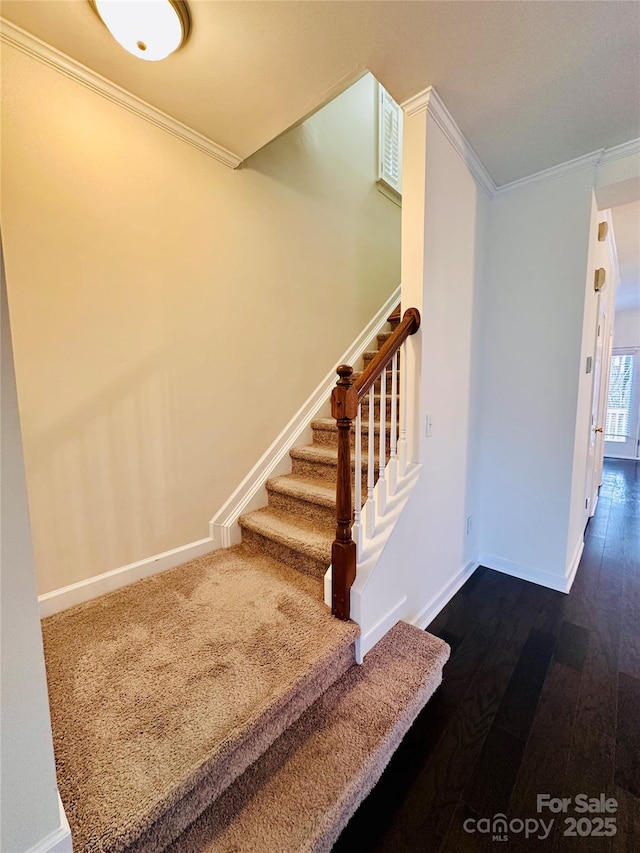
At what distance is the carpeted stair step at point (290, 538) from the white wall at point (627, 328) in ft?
23.2

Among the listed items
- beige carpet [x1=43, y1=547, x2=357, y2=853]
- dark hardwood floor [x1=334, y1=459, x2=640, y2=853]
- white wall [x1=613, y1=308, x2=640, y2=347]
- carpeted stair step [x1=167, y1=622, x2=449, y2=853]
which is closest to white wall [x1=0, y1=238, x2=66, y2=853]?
beige carpet [x1=43, y1=547, x2=357, y2=853]

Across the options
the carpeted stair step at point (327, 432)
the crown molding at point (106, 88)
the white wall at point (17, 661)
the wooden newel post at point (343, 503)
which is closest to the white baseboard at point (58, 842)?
the white wall at point (17, 661)

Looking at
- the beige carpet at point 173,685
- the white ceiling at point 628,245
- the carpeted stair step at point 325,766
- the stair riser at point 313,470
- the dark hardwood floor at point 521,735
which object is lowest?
the dark hardwood floor at point 521,735

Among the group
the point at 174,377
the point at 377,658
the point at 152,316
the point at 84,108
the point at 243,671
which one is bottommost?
the point at 377,658

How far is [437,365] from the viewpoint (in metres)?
1.86

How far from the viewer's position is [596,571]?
248 cm

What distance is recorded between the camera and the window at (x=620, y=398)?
6.07 meters

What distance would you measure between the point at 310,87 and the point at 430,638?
2538 millimetres

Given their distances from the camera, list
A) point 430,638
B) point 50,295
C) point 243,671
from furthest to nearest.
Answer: point 430,638 → point 50,295 → point 243,671

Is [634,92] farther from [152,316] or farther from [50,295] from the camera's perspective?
[50,295]

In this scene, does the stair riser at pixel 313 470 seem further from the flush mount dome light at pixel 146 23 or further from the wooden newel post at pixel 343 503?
the flush mount dome light at pixel 146 23

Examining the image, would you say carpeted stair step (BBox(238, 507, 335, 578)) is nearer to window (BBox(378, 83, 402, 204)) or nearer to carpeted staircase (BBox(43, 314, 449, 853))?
carpeted staircase (BBox(43, 314, 449, 853))

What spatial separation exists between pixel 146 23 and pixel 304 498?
209 centimetres

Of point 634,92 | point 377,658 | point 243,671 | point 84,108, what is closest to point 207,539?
point 243,671
